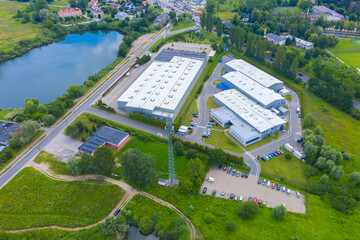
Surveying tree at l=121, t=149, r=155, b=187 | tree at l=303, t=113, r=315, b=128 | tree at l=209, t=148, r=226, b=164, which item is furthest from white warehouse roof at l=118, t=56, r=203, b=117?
tree at l=303, t=113, r=315, b=128

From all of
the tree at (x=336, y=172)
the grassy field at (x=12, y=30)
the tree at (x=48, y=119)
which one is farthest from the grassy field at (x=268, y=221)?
the grassy field at (x=12, y=30)

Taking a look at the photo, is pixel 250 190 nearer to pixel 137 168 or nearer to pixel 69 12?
pixel 137 168

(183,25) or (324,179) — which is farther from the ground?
(183,25)

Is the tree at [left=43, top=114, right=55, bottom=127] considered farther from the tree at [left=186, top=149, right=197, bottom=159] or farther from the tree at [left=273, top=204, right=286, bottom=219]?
the tree at [left=273, top=204, right=286, bottom=219]

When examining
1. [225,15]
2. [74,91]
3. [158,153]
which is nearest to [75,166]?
[158,153]

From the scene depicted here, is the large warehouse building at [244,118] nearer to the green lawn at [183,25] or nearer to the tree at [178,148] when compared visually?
the tree at [178,148]
